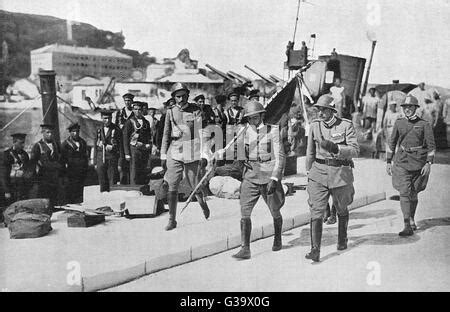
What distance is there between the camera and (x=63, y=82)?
6730mm

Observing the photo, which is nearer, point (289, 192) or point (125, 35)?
point (125, 35)

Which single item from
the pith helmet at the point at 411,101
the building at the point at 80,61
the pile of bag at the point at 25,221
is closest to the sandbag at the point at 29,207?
the pile of bag at the point at 25,221

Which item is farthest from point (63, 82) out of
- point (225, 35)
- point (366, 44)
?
point (366, 44)

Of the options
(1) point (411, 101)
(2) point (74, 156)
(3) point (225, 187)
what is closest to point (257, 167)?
(3) point (225, 187)

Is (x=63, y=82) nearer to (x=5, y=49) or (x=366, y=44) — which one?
(x=5, y=49)

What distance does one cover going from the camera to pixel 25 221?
5629 mm

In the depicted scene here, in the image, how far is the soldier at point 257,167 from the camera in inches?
213

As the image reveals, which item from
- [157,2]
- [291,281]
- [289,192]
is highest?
[157,2]

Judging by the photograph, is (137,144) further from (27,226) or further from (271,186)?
(271,186)

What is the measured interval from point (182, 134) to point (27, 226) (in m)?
1.98

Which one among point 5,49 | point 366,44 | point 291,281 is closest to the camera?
point 291,281

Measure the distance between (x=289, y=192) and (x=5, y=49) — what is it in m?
4.00

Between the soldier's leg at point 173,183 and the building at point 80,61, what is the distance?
1431mm
